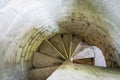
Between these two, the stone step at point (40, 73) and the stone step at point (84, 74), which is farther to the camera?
the stone step at point (40, 73)

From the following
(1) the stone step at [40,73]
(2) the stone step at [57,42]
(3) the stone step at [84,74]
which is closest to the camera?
(3) the stone step at [84,74]

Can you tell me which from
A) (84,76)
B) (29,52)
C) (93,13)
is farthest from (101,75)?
(29,52)

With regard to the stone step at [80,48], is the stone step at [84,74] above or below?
below

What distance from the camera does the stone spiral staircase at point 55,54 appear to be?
182 inches

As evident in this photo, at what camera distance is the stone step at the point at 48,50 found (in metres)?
4.66

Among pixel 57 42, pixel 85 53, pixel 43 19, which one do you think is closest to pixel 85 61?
pixel 85 53

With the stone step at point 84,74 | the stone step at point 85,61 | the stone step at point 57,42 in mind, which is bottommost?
the stone step at point 84,74

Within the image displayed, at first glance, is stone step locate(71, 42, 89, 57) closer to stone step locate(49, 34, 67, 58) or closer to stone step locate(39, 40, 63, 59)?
stone step locate(49, 34, 67, 58)

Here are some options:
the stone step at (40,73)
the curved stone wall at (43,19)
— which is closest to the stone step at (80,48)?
the stone step at (40,73)

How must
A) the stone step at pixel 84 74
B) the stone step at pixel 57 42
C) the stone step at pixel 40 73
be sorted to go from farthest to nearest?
the stone step at pixel 57 42, the stone step at pixel 40 73, the stone step at pixel 84 74

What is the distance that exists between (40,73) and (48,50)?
1.96ft

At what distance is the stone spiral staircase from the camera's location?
4613mm

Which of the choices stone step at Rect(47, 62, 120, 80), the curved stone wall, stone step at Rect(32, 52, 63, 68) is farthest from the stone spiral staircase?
stone step at Rect(47, 62, 120, 80)

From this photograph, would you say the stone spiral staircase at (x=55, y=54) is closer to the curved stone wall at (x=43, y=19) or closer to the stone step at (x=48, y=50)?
the stone step at (x=48, y=50)
